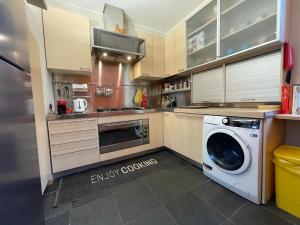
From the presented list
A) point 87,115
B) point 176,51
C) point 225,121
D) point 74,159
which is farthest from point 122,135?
point 176,51

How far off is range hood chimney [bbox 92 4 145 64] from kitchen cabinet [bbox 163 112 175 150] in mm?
1140

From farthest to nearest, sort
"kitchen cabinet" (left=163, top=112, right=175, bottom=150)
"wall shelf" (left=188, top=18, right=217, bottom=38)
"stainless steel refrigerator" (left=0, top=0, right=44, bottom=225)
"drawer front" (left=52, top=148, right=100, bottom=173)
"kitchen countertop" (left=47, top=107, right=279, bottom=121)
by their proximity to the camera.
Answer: "kitchen cabinet" (left=163, top=112, right=175, bottom=150), "wall shelf" (left=188, top=18, right=217, bottom=38), "drawer front" (left=52, top=148, right=100, bottom=173), "kitchen countertop" (left=47, top=107, right=279, bottom=121), "stainless steel refrigerator" (left=0, top=0, right=44, bottom=225)

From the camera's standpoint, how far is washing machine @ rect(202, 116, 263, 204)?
1163 mm

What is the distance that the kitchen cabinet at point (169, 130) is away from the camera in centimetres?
225

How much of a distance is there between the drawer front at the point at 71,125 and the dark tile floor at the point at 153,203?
0.61m

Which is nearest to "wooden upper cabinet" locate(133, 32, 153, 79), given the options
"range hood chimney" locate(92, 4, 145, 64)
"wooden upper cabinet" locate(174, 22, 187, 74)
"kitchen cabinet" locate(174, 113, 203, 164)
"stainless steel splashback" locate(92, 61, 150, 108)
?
"range hood chimney" locate(92, 4, 145, 64)

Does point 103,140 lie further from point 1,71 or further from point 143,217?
point 1,71

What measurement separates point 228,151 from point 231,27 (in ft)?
5.08

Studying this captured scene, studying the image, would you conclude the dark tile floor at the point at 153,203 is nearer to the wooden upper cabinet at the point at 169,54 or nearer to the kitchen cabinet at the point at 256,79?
the kitchen cabinet at the point at 256,79

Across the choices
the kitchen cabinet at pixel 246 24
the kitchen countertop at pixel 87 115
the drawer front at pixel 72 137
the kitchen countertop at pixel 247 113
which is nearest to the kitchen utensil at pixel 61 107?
the kitchen countertop at pixel 87 115

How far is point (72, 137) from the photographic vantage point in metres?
1.73

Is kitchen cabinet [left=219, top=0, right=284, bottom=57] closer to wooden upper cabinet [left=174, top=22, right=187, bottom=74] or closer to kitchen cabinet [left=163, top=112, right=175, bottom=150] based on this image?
wooden upper cabinet [left=174, top=22, right=187, bottom=74]

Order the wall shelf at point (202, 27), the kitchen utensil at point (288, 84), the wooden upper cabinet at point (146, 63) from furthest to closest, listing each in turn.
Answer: the wooden upper cabinet at point (146, 63) < the wall shelf at point (202, 27) < the kitchen utensil at point (288, 84)

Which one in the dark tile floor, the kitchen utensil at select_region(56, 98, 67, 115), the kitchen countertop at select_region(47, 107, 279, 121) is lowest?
the dark tile floor
